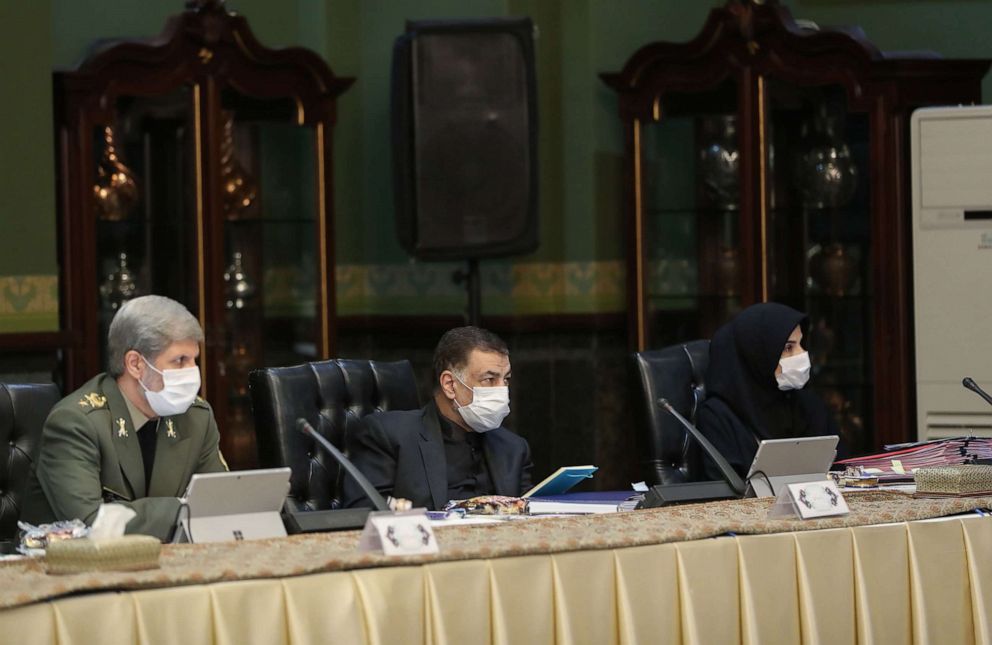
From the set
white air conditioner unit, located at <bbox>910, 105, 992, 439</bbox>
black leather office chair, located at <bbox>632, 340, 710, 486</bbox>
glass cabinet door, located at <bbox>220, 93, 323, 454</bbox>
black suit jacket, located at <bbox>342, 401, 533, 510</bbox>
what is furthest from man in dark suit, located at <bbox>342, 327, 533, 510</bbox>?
white air conditioner unit, located at <bbox>910, 105, 992, 439</bbox>

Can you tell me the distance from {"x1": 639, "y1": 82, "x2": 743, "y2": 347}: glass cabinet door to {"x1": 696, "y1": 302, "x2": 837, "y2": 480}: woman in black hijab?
2.10 m

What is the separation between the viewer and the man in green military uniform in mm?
3219

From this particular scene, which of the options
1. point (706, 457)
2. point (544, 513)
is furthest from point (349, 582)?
point (706, 457)

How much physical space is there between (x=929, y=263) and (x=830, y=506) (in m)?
2.98

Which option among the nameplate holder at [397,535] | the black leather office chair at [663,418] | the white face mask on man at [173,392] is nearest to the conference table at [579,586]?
the nameplate holder at [397,535]

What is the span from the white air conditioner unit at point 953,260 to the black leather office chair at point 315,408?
2.63m

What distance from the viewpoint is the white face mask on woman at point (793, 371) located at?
13.7 ft

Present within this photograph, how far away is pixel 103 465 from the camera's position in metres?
3.27

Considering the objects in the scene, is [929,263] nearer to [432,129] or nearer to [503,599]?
[432,129]

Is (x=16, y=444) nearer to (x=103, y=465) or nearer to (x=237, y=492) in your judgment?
(x=103, y=465)

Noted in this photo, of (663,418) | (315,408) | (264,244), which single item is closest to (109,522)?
(315,408)

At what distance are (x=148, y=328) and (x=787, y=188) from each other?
11.4ft

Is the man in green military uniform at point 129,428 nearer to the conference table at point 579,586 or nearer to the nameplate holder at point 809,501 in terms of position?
the conference table at point 579,586

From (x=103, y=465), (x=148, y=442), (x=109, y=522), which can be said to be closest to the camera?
(x=109, y=522)
